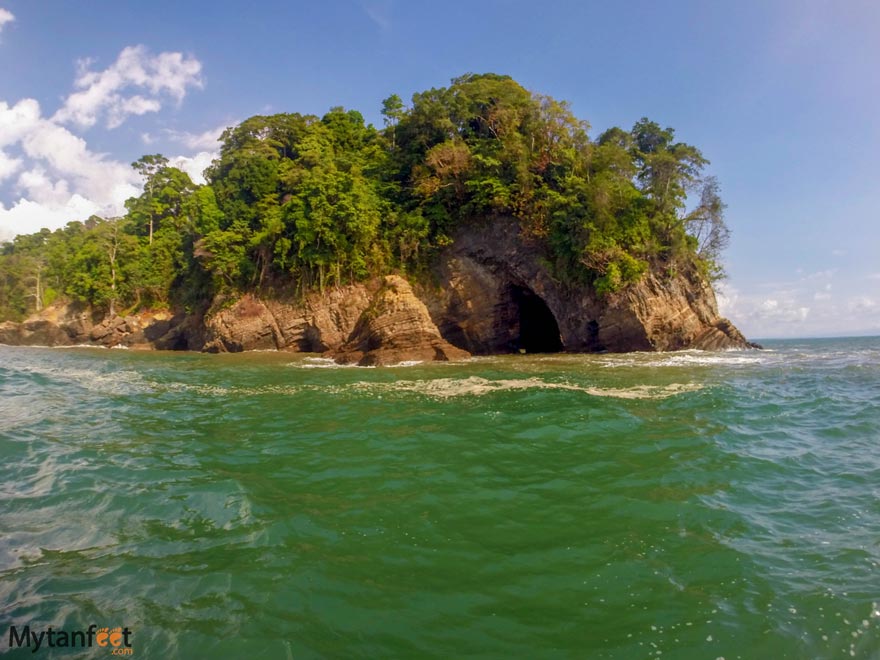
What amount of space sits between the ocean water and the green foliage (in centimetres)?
1742

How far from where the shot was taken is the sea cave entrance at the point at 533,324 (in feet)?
95.6

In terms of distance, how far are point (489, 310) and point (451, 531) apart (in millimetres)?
23778

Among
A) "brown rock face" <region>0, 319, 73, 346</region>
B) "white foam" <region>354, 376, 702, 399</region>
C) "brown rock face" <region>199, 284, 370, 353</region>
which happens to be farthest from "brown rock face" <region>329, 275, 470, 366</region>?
"brown rock face" <region>0, 319, 73, 346</region>

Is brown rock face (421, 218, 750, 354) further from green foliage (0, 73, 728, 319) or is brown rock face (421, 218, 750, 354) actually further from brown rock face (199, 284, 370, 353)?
brown rock face (199, 284, 370, 353)

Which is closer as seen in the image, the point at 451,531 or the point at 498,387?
the point at 451,531

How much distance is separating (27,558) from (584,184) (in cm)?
2592

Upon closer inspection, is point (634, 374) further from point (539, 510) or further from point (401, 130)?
point (401, 130)

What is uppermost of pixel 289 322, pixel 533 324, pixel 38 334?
pixel 533 324

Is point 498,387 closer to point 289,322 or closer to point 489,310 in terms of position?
point 489,310

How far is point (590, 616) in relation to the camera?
10.8 feet

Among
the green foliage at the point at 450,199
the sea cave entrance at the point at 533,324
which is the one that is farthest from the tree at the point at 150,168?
the sea cave entrance at the point at 533,324

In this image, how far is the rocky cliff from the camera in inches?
994

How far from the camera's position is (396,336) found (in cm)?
2322

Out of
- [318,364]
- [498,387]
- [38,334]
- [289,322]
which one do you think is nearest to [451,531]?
[498,387]
